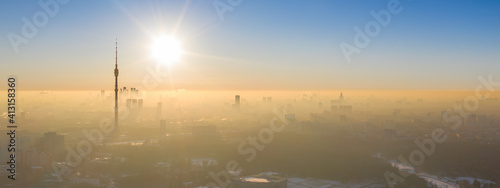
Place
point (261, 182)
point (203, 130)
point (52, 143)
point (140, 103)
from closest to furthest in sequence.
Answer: point (261, 182) < point (52, 143) < point (203, 130) < point (140, 103)

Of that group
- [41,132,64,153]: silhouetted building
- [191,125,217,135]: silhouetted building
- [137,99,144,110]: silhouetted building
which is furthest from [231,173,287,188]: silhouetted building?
[137,99,144,110]: silhouetted building

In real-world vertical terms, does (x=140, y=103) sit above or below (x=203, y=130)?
above

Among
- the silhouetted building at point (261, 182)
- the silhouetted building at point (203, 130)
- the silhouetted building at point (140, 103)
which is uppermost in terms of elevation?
the silhouetted building at point (140, 103)

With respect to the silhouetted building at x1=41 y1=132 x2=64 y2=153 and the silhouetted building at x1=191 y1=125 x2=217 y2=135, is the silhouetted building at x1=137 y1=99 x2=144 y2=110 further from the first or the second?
the silhouetted building at x1=41 y1=132 x2=64 y2=153

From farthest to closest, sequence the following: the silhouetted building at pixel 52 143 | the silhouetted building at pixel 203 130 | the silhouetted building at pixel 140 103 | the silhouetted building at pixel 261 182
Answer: the silhouetted building at pixel 140 103
the silhouetted building at pixel 203 130
the silhouetted building at pixel 52 143
the silhouetted building at pixel 261 182

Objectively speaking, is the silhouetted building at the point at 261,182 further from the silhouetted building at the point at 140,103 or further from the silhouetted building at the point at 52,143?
the silhouetted building at the point at 140,103

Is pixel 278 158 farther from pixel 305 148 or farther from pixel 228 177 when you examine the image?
pixel 228 177

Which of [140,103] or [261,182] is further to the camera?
[140,103]

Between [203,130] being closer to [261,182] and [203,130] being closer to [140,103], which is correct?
[140,103]

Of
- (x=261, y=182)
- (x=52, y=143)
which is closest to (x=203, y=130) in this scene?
(x=52, y=143)

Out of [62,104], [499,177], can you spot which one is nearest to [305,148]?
[499,177]

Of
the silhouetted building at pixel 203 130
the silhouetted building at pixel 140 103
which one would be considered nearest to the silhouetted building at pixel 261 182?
the silhouetted building at pixel 203 130

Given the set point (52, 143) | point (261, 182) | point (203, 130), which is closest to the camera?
point (261, 182)

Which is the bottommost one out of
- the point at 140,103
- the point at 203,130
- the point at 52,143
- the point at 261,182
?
the point at 261,182
